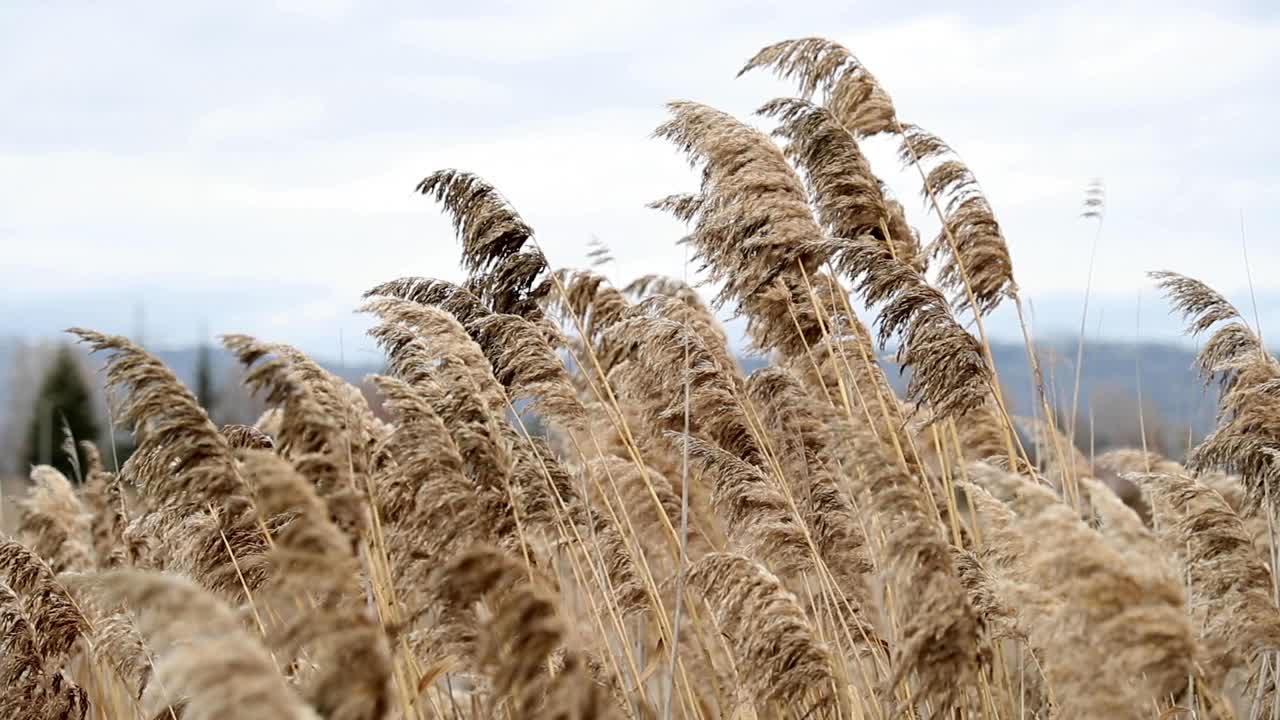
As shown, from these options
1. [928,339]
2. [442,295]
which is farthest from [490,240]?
[928,339]

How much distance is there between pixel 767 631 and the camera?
11.6 feet

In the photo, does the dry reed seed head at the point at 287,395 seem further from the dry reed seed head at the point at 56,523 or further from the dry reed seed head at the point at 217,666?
the dry reed seed head at the point at 56,523

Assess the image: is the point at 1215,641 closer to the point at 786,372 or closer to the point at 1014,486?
the point at 1014,486

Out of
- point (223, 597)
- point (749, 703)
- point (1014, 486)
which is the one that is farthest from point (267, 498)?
point (749, 703)

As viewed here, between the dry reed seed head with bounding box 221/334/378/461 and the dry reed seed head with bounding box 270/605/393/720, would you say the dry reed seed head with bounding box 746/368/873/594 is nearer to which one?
the dry reed seed head with bounding box 221/334/378/461

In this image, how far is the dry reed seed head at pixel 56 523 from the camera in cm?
655

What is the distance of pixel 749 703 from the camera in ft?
14.5

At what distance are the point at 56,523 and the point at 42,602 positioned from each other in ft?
8.20

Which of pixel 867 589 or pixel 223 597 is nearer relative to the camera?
pixel 223 597

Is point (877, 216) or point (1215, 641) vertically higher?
point (877, 216)

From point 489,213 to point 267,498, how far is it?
2.42 meters

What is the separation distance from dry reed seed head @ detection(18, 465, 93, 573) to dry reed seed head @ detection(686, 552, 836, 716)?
4210 millimetres

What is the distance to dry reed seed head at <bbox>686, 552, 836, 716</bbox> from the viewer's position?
354 cm

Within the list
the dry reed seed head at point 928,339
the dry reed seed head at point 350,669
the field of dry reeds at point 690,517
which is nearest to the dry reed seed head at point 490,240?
the field of dry reeds at point 690,517
